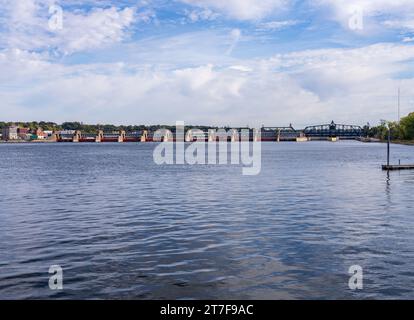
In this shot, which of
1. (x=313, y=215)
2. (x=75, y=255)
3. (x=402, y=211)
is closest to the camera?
(x=75, y=255)

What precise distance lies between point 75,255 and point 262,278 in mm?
10825

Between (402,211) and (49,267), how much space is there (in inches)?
1191

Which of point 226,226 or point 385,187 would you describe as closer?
point 226,226

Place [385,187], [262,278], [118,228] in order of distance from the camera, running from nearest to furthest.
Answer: [262,278] < [118,228] < [385,187]

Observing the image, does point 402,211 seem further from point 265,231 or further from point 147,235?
point 147,235

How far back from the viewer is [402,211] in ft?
131

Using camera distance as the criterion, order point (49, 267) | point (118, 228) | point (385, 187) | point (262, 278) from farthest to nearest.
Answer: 1. point (385, 187)
2. point (118, 228)
3. point (49, 267)
4. point (262, 278)

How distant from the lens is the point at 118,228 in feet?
108

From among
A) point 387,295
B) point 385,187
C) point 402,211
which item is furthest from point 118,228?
point 385,187

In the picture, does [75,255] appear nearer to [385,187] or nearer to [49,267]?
[49,267]

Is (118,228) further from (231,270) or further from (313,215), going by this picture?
(313,215)

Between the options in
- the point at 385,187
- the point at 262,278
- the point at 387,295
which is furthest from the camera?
the point at 385,187

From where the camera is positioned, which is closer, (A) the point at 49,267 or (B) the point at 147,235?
(A) the point at 49,267
